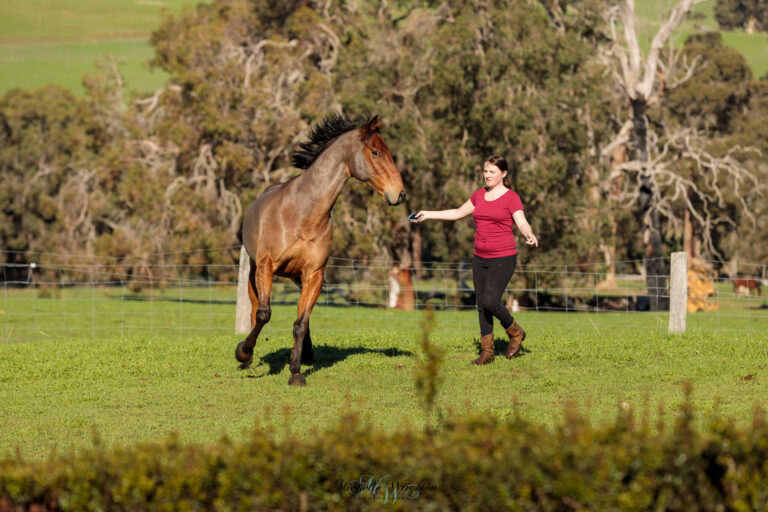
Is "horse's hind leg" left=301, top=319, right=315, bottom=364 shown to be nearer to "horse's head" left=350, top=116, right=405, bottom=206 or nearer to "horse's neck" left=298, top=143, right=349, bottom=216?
"horse's neck" left=298, top=143, right=349, bottom=216

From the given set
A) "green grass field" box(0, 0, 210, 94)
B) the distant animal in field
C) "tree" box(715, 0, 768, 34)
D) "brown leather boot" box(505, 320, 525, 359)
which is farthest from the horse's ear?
"green grass field" box(0, 0, 210, 94)

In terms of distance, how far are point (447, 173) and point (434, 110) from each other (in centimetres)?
217

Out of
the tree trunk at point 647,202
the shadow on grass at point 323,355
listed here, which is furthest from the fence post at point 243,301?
the tree trunk at point 647,202

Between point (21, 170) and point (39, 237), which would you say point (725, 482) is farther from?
point (21, 170)

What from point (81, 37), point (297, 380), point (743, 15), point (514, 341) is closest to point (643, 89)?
point (514, 341)

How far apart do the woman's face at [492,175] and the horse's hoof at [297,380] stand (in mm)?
2924

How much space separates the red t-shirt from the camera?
373 inches

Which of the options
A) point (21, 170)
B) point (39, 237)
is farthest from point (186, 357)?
point (21, 170)

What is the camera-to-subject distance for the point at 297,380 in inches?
353

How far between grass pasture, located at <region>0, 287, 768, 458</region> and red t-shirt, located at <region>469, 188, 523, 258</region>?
1.30 meters

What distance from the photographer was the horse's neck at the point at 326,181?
925 centimetres

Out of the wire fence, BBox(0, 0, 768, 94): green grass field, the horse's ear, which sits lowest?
the wire fence

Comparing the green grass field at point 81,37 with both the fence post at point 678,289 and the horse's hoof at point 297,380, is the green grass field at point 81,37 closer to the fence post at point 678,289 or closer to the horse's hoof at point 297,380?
the fence post at point 678,289

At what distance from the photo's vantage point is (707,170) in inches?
1764
